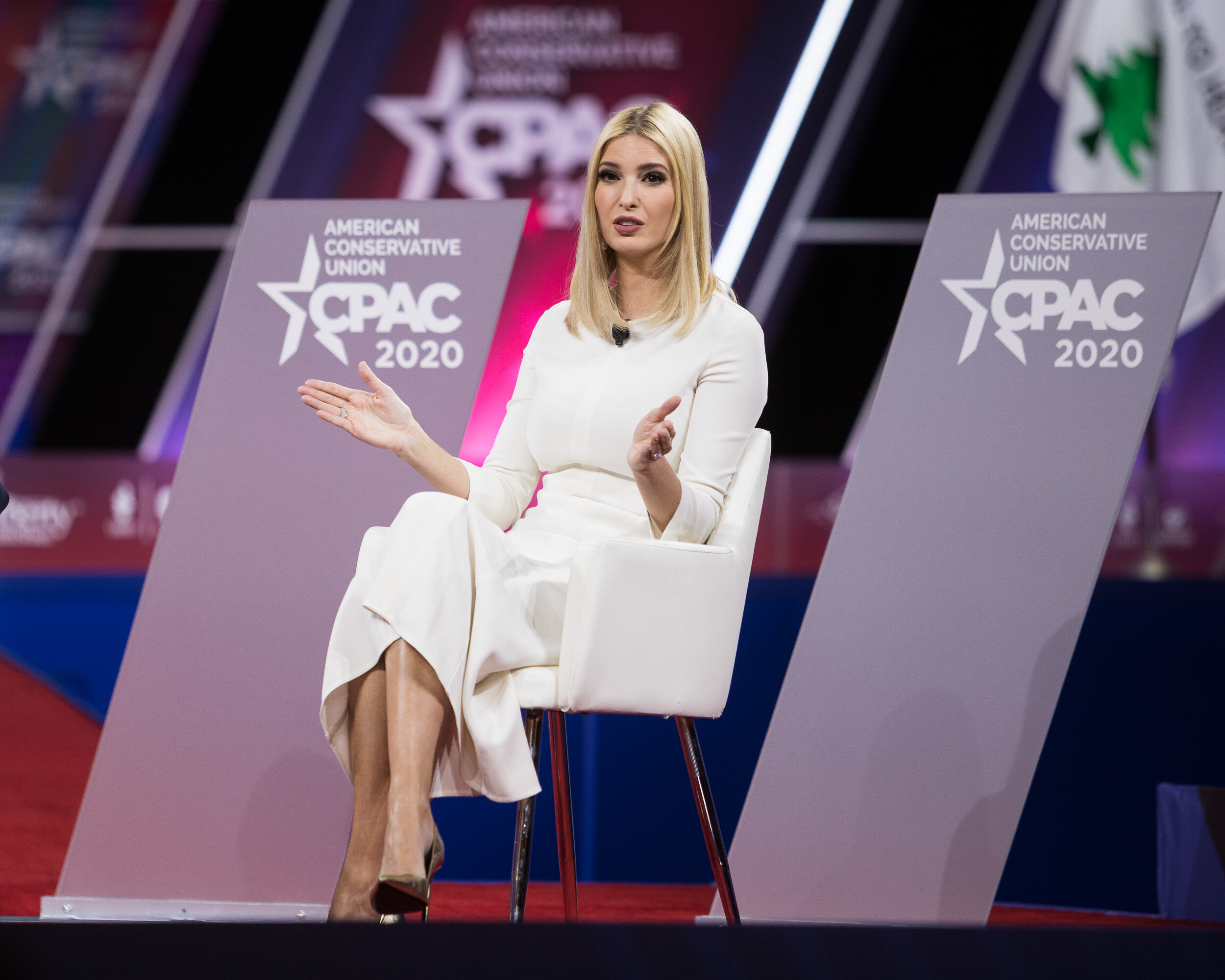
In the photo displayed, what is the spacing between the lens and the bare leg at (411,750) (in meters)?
1.71

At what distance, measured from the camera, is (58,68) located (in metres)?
5.71

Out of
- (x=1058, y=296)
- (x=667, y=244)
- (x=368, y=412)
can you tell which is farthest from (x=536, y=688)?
(x=1058, y=296)

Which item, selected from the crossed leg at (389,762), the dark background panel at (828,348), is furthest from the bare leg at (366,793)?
the dark background panel at (828,348)

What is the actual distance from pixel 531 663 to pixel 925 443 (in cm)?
99

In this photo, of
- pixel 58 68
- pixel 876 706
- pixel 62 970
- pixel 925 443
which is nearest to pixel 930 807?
pixel 876 706

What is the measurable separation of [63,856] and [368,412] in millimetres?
1731

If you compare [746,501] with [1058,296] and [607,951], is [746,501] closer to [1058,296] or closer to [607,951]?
[1058,296]

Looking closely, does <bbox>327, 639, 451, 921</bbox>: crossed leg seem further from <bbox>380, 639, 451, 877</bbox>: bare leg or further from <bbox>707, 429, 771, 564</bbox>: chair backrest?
<bbox>707, 429, 771, 564</bbox>: chair backrest

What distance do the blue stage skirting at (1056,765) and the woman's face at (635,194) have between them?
1404mm

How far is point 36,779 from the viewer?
3682 mm

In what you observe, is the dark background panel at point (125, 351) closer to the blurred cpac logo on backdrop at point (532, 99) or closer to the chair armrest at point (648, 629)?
the blurred cpac logo on backdrop at point (532, 99)

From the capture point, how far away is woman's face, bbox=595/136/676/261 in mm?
2197

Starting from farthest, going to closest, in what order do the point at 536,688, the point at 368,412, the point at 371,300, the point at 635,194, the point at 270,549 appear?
the point at 371,300
the point at 270,549
the point at 635,194
the point at 368,412
the point at 536,688

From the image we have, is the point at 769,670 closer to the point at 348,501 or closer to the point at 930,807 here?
the point at 930,807
